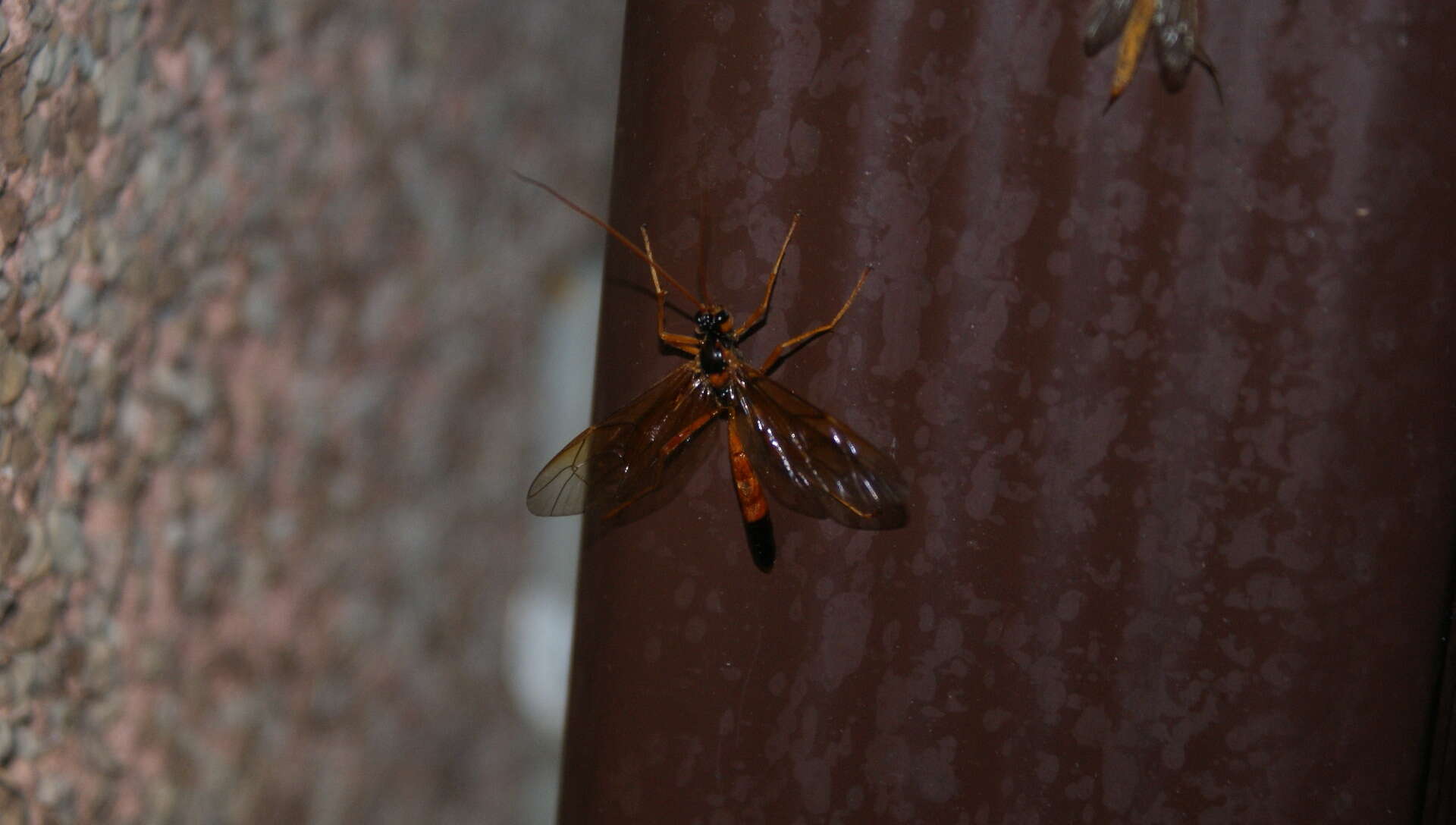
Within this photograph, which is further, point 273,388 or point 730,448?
point 273,388

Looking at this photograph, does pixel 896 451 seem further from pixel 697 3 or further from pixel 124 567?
pixel 124 567

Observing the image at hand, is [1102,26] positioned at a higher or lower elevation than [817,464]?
higher

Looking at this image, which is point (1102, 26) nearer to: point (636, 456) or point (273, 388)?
point (636, 456)

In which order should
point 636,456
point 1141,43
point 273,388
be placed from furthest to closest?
point 273,388
point 636,456
point 1141,43

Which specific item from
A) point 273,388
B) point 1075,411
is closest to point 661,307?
point 1075,411

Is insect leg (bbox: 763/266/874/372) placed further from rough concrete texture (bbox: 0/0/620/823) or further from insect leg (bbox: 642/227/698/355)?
rough concrete texture (bbox: 0/0/620/823)

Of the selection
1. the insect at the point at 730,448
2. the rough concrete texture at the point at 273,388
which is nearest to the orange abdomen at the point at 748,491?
the insect at the point at 730,448

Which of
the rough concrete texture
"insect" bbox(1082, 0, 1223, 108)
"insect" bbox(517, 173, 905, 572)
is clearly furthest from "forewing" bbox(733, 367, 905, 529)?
the rough concrete texture
